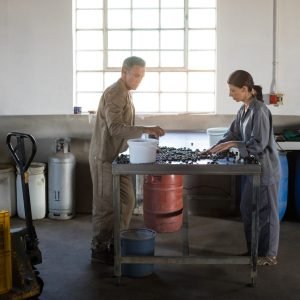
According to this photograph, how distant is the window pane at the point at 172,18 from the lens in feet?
18.0

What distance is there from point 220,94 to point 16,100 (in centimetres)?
215

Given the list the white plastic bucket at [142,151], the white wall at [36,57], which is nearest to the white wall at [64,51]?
the white wall at [36,57]

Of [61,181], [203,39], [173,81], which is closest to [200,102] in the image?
[173,81]

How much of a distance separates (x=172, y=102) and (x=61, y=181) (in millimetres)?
1477

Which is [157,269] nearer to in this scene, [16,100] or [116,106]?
[116,106]

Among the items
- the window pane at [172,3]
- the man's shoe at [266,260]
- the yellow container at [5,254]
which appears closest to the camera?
the yellow container at [5,254]

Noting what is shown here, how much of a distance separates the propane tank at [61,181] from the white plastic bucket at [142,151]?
A: 6.40 feet

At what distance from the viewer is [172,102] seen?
5.64 meters

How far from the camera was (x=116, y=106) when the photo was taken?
371cm

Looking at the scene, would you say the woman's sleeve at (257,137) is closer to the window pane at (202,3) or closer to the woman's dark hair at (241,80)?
A: the woman's dark hair at (241,80)

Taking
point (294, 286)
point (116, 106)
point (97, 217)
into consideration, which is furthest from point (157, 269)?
point (116, 106)

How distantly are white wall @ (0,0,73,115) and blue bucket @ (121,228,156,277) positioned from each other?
2.20 meters

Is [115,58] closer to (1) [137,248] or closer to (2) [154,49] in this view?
(2) [154,49]

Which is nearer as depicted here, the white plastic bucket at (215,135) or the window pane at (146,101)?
the white plastic bucket at (215,135)
